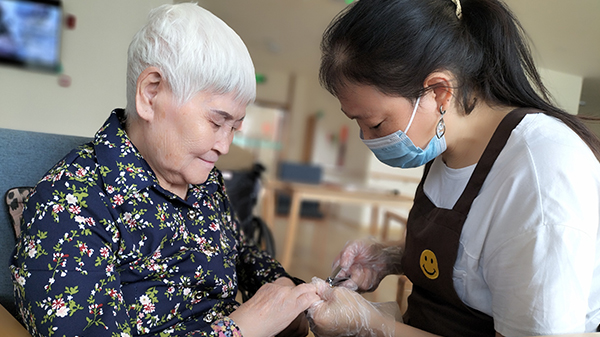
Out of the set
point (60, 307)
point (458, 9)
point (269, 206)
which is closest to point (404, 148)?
point (458, 9)

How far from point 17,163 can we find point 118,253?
437 millimetres

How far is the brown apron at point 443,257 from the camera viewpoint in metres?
0.95

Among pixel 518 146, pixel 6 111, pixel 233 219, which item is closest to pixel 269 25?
pixel 6 111

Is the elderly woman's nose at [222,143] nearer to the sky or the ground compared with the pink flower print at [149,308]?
nearer to the sky

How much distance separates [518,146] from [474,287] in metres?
0.32

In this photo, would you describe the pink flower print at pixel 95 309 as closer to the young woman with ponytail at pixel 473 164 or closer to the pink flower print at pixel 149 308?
the pink flower print at pixel 149 308

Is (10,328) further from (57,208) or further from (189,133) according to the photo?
(189,133)

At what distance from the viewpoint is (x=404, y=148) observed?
1.04 meters

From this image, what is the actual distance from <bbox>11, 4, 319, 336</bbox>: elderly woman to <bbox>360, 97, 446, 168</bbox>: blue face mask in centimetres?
34

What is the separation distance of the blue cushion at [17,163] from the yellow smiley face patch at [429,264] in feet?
3.17

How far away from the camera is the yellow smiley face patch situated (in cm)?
103

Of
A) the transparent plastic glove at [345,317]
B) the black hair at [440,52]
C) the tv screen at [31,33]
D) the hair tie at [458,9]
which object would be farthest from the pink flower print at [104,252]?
the tv screen at [31,33]

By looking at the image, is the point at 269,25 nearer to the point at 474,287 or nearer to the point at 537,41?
the point at 537,41

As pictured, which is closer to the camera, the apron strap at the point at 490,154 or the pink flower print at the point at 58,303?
the pink flower print at the point at 58,303
